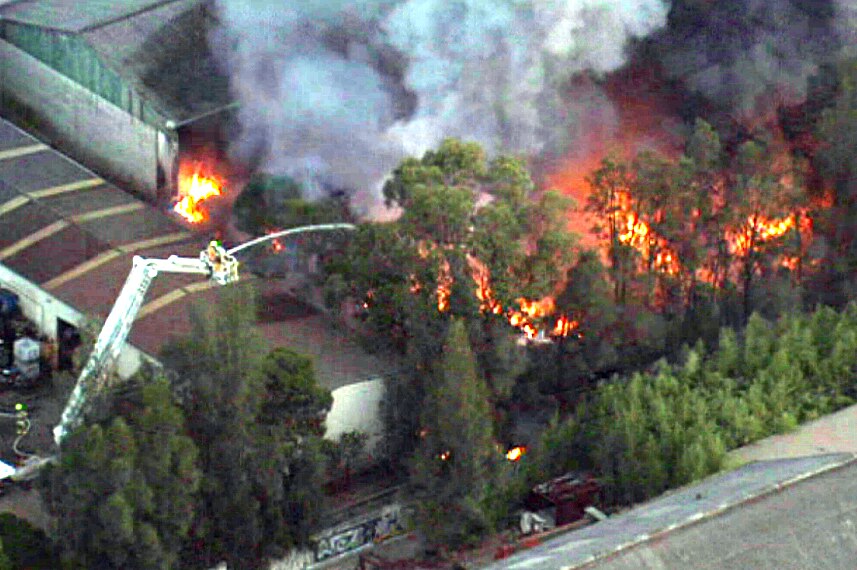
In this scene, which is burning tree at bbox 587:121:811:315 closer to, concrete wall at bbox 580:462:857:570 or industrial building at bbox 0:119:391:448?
industrial building at bbox 0:119:391:448

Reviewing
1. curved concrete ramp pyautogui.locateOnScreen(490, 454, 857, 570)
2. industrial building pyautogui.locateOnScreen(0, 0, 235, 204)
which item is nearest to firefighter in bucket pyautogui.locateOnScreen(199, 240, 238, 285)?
curved concrete ramp pyautogui.locateOnScreen(490, 454, 857, 570)

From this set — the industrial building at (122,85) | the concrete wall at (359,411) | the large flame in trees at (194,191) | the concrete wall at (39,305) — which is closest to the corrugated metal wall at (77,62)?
the industrial building at (122,85)

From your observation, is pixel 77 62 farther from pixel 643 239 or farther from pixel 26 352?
pixel 643 239

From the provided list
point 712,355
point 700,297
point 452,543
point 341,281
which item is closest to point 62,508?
point 452,543

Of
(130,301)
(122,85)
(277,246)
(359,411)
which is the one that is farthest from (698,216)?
(122,85)

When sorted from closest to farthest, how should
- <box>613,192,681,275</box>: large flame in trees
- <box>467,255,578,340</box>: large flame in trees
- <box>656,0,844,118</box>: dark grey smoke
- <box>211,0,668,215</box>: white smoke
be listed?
<box>467,255,578,340</box>: large flame in trees, <box>613,192,681,275</box>: large flame in trees, <box>211,0,668,215</box>: white smoke, <box>656,0,844,118</box>: dark grey smoke

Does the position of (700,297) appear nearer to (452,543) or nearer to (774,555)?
(452,543)
